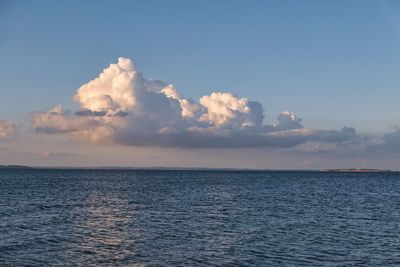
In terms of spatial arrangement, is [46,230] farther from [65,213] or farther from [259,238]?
[259,238]

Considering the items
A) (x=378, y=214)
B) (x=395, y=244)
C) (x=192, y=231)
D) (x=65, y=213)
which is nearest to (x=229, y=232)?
(x=192, y=231)

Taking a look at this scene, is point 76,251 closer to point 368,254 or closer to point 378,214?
point 368,254

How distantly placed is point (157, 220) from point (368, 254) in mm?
29011

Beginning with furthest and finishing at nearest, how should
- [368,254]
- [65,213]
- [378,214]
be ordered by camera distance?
[378,214], [65,213], [368,254]

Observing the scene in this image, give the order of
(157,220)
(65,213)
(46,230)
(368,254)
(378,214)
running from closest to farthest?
(368,254), (46,230), (157,220), (65,213), (378,214)

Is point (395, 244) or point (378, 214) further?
point (378, 214)

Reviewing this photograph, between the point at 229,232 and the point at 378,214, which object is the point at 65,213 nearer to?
the point at 229,232

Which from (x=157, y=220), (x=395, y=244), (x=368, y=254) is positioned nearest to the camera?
(x=368, y=254)

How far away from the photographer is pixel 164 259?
3859 centimetres

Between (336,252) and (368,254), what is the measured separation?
2.84 meters

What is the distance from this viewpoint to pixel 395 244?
47250 millimetres

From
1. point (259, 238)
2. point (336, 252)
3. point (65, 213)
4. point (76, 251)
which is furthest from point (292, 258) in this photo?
point (65, 213)

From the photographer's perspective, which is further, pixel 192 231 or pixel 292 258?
pixel 192 231

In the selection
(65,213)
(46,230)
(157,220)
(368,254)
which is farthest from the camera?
(65,213)
